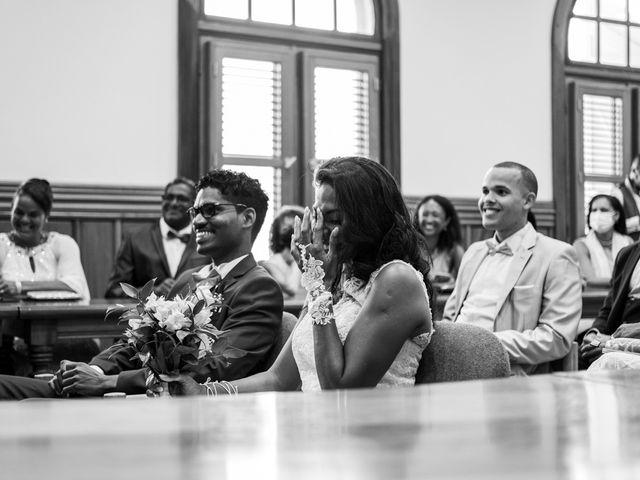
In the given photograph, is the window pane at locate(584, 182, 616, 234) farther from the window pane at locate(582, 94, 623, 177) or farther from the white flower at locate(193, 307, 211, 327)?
the white flower at locate(193, 307, 211, 327)

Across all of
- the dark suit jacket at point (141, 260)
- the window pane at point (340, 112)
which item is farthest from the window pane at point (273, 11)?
the dark suit jacket at point (141, 260)

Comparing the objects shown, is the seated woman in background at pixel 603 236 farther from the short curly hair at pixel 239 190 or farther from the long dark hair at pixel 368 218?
the long dark hair at pixel 368 218

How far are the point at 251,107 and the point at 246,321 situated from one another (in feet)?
13.8

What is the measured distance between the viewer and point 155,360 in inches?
88.2

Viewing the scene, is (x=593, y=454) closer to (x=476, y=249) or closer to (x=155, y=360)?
(x=155, y=360)

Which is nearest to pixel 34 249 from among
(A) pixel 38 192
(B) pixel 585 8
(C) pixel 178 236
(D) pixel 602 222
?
(A) pixel 38 192

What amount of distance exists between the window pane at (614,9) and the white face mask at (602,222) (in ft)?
6.75

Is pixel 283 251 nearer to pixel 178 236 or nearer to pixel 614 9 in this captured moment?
pixel 178 236

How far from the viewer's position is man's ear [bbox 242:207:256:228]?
3.15 meters

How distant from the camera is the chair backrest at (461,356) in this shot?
2.16 meters

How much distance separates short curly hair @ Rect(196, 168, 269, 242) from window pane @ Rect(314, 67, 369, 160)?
383 cm

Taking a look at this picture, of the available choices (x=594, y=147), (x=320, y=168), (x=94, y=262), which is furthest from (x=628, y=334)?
(x=594, y=147)

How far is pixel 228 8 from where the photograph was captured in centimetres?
671

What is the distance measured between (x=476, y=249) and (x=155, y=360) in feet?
6.54
